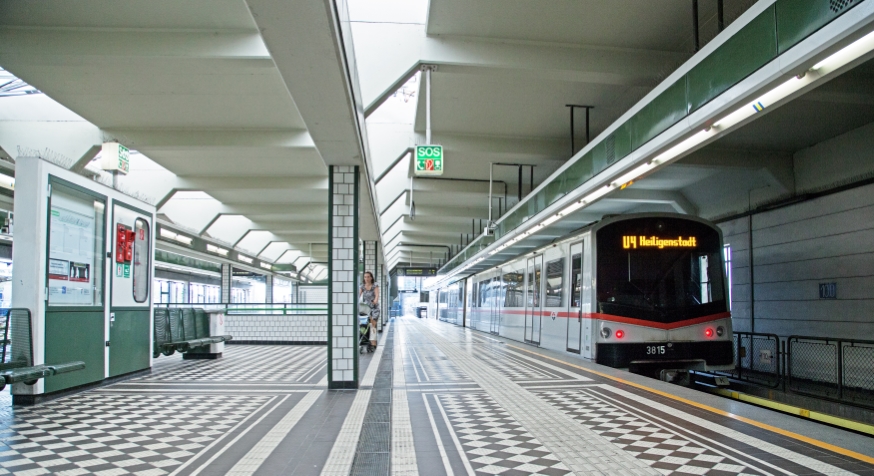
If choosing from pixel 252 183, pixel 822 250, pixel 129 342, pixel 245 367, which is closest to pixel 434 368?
pixel 245 367

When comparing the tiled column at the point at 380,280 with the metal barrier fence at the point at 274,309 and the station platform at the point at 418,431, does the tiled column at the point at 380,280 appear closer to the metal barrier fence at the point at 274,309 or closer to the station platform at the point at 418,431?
the metal barrier fence at the point at 274,309

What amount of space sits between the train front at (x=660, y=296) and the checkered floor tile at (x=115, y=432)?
18.6 ft

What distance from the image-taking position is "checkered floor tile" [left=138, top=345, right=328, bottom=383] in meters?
9.14

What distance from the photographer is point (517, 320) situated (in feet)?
55.9

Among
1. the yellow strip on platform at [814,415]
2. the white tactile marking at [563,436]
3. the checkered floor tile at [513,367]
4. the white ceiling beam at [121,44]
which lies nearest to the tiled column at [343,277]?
the white tactile marking at [563,436]

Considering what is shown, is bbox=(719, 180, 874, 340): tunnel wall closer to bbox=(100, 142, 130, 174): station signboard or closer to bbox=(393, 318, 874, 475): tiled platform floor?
bbox=(393, 318, 874, 475): tiled platform floor

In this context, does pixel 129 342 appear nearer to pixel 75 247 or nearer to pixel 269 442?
pixel 75 247

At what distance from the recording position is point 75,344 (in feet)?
24.6

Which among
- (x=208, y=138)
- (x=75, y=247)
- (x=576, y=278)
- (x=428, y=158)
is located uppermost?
(x=208, y=138)

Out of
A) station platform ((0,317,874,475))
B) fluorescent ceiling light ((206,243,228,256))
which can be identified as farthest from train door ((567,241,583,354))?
fluorescent ceiling light ((206,243,228,256))

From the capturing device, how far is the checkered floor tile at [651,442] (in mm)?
4250

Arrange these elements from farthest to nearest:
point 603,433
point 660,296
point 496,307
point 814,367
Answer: point 496,307 → point 814,367 → point 660,296 → point 603,433

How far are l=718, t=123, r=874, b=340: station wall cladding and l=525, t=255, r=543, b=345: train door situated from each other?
14.8ft

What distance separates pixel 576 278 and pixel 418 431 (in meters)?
6.29
